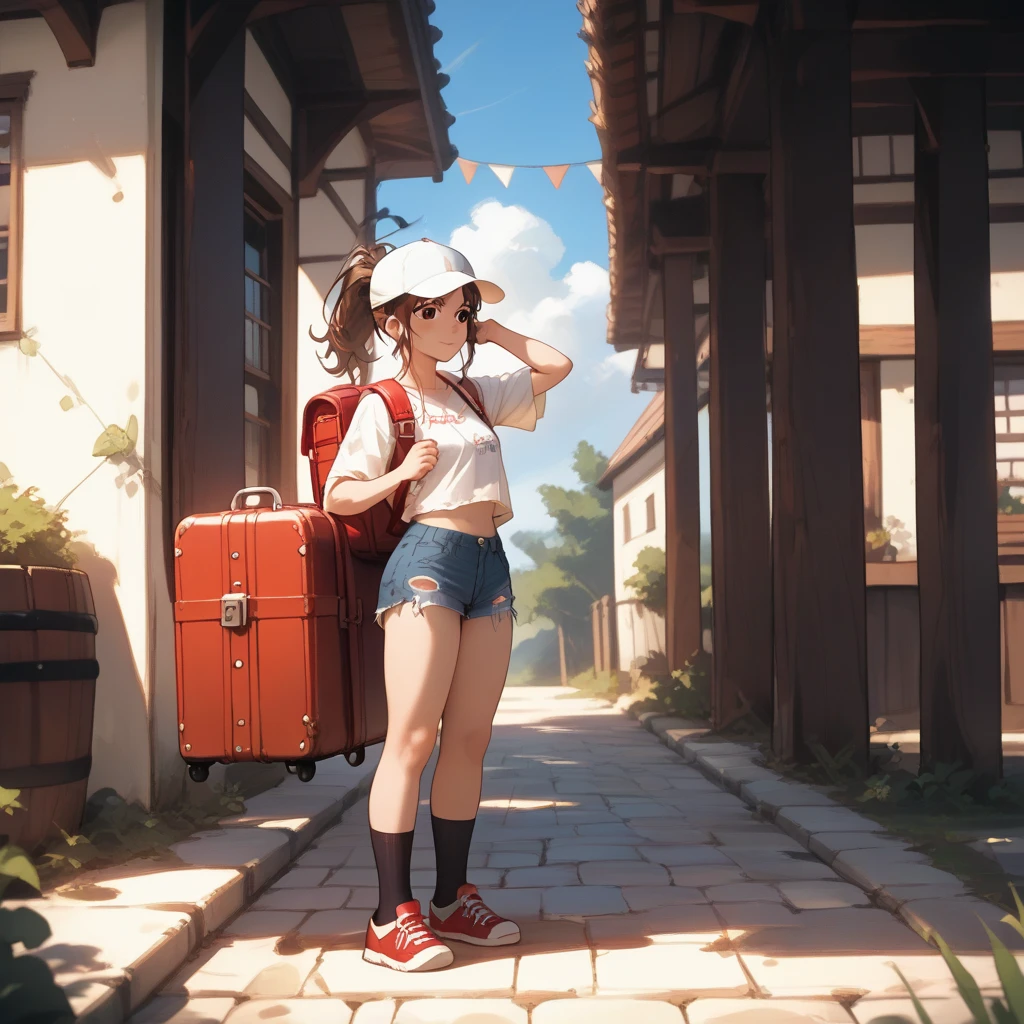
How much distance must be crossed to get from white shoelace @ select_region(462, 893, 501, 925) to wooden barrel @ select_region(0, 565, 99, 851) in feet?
5.69

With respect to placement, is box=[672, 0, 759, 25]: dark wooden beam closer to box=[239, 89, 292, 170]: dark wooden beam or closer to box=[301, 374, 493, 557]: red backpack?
box=[239, 89, 292, 170]: dark wooden beam

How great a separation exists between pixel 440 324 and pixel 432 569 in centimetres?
71

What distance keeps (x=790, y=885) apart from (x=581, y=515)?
29522 millimetres

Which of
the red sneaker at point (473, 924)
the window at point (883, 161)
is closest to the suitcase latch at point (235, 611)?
the red sneaker at point (473, 924)

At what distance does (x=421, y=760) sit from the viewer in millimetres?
3457

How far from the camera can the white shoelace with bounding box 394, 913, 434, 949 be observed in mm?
3396

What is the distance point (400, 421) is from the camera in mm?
3406

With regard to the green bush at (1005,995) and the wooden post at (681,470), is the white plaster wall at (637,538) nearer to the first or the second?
the wooden post at (681,470)

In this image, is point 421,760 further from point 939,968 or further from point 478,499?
point 939,968

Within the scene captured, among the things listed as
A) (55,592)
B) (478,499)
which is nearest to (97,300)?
(55,592)

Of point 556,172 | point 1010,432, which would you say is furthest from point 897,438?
point 556,172

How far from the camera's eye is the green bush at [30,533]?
489 centimetres

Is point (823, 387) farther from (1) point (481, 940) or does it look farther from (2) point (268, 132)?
(2) point (268, 132)

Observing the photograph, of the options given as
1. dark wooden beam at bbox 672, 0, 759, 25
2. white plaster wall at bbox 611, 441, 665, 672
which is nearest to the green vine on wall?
dark wooden beam at bbox 672, 0, 759, 25
